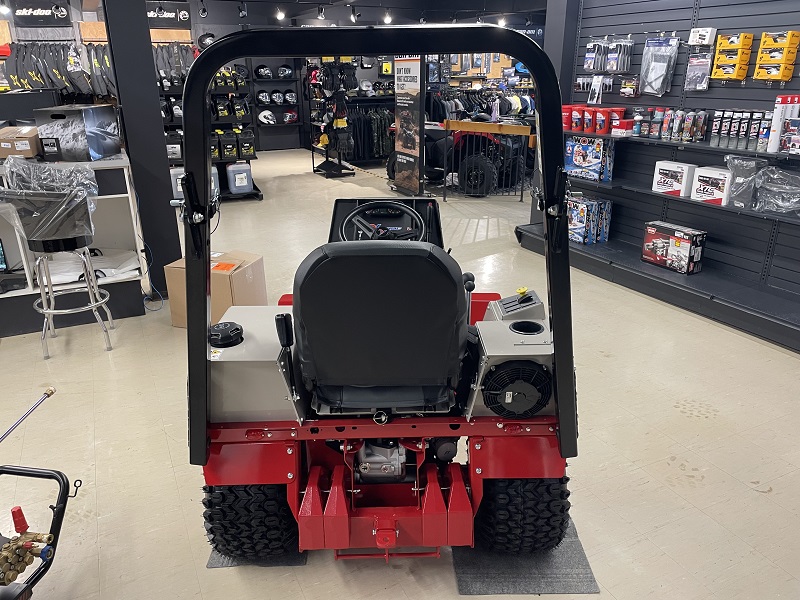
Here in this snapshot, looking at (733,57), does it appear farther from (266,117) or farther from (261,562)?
(266,117)

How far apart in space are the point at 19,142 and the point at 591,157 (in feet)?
15.3

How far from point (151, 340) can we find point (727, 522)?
141 inches

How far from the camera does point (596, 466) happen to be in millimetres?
2838

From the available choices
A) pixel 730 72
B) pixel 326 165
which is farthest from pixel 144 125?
pixel 326 165

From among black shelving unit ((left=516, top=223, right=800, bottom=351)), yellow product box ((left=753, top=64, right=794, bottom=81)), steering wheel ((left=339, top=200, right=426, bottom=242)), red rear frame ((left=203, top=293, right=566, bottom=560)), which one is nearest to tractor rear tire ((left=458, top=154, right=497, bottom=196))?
black shelving unit ((left=516, top=223, right=800, bottom=351))

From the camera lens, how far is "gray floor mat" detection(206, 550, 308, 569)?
90.2 inches

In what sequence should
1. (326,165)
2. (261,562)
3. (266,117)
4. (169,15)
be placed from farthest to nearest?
(266,117)
(169,15)
(326,165)
(261,562)

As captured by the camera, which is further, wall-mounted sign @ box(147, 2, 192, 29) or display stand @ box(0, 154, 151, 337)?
wall-mounted sign @ box(147, 2, 192, 29)

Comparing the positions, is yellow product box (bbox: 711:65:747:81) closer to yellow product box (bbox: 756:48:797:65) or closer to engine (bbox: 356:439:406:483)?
yellow product box (bbox: 756:48:797:65)

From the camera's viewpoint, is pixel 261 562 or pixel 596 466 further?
pixel 596 466

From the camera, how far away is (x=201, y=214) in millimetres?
1628

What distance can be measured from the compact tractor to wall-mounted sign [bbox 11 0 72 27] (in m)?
11.8

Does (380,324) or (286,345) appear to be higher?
(380,324)

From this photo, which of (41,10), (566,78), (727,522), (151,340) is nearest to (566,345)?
(727,522)
